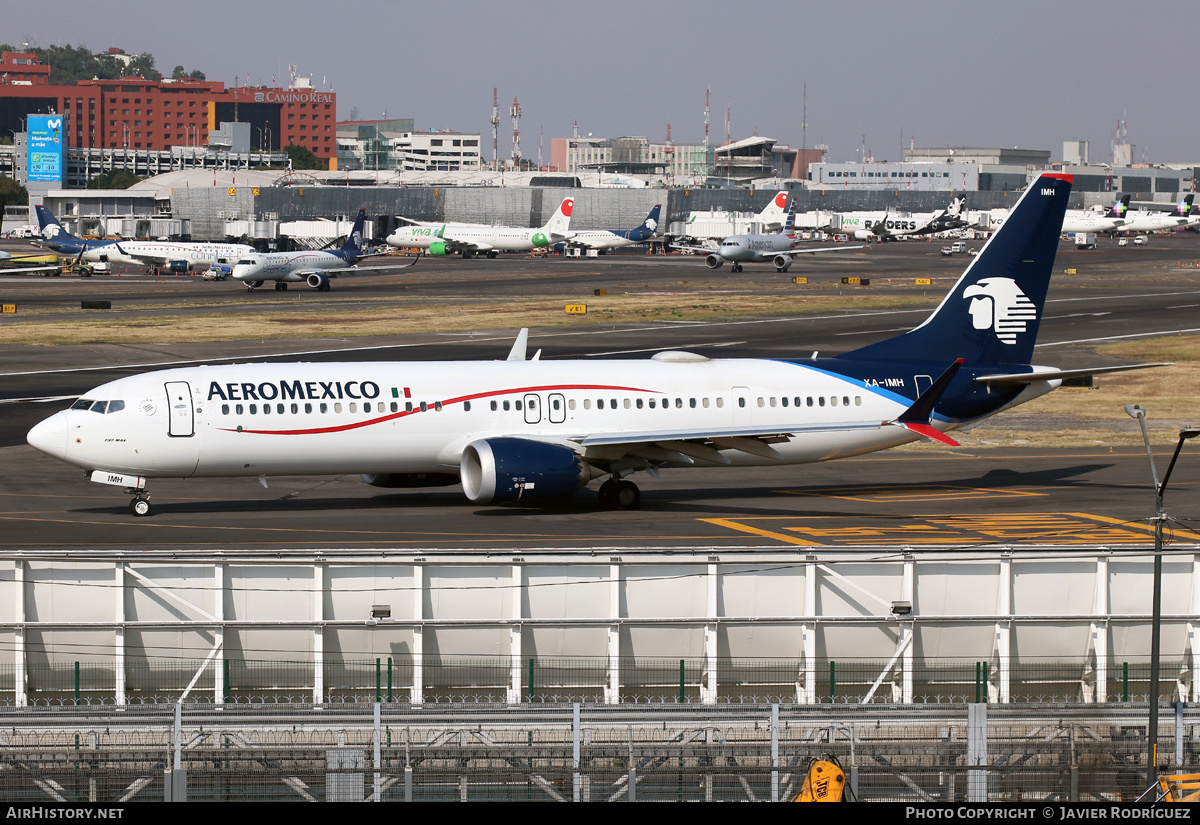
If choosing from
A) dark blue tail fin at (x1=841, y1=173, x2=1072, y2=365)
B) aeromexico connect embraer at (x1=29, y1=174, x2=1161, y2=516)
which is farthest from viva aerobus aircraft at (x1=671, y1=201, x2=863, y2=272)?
aeromexico connect embraer at (x1=29, y1=174, x2=1161, y2=516)

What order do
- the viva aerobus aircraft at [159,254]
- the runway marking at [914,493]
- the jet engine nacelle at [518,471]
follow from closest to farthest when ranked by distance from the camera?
the jet engine nacelle at [518,471], the runway marking at [914,493], the viva aerobus aircraft at [159,254]

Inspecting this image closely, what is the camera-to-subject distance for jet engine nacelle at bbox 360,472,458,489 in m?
46.2

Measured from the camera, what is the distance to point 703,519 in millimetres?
44156

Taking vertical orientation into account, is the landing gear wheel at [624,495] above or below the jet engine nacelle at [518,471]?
below

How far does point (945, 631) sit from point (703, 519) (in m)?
13.3

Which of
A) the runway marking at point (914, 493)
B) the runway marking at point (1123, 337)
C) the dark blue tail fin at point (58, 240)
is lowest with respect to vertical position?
the runway marking at point (914, 493)

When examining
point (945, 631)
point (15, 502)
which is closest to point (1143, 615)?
point (945, 631)

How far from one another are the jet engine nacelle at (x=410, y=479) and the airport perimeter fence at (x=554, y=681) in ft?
52.0

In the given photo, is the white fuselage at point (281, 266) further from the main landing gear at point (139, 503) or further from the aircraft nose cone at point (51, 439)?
the aircraft nose cone at point (51, 439)

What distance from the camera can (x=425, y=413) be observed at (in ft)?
144

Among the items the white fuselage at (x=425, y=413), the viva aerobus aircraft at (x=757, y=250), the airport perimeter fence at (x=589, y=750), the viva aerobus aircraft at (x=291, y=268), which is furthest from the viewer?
the viva aerobus aircraft at (x=757, y=250)

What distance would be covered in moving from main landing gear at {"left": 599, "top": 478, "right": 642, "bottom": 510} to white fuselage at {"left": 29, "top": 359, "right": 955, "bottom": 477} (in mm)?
1054

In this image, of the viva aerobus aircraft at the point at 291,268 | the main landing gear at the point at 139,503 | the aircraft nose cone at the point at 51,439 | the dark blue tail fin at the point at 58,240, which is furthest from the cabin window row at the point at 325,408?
the dark blue tail fin at the point at 58,240

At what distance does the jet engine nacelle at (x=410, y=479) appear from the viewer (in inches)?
1820
